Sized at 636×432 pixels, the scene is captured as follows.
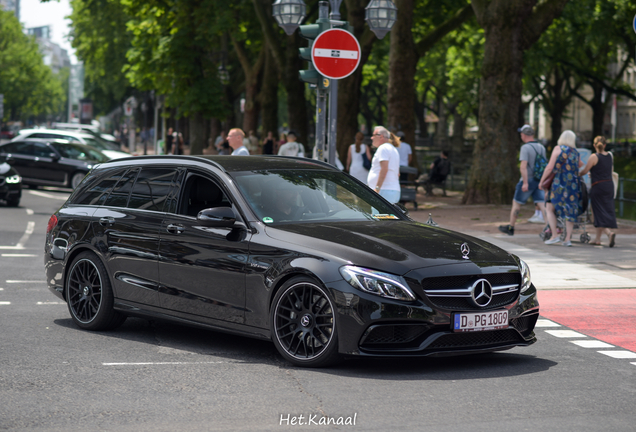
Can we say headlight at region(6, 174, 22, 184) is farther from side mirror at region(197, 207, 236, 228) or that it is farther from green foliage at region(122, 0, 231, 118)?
side mirror at region(197, 207, 236, 228)

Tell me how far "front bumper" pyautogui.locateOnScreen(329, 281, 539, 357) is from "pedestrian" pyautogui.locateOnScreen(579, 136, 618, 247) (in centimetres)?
905

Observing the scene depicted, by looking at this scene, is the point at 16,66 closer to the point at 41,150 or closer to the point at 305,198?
the point at 41,150

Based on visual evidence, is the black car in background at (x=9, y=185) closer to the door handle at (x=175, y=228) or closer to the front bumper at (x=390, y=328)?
the door handle at (x=175, y=228)

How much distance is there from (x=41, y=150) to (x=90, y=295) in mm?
21983

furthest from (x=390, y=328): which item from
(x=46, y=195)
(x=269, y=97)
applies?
(x=269, y=97)

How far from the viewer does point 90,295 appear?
8156 millimetres

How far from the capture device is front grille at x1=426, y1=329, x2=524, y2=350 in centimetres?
631

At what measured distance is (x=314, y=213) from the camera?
23.8 ft

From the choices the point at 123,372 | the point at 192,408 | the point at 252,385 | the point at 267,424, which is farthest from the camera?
the point at 123,372

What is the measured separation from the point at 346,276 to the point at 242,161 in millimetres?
1878

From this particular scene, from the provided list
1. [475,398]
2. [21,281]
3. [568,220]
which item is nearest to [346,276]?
[475,398]

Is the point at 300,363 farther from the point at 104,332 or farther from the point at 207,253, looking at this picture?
the point at 104,332

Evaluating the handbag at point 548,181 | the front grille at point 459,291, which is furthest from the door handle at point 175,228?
the handbag at point 548,181

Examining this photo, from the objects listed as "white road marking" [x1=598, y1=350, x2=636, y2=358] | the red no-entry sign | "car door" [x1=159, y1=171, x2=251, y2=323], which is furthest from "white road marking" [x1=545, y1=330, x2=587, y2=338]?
the red no-entry sign
